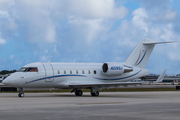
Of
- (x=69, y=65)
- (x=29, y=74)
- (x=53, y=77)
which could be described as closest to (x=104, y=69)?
(x=69, y=65)

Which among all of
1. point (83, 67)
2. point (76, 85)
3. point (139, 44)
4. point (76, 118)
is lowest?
point (76, 118)

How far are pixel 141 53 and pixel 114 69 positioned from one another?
4606 mm

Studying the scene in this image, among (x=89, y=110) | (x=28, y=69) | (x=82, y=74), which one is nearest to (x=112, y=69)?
(x=82, y=74)

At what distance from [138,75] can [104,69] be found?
4.81 metres

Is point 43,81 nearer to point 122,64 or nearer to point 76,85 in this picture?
point 76,85

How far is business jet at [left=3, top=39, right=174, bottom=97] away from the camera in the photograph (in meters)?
28.8

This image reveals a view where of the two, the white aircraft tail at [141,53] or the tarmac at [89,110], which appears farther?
the white aircraft tail at [141,53]

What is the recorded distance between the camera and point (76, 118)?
12.4m

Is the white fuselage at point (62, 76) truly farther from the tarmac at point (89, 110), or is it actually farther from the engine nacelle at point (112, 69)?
the tarmac at point (89, 110)

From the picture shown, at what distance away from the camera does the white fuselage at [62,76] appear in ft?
93.4

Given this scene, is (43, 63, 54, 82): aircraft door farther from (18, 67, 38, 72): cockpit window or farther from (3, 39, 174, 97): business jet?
(18, 67, 38, 72): cockpit window

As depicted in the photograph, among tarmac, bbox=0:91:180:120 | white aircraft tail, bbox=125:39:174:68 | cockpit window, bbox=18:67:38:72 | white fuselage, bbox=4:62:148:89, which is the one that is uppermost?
white aircraft tail, bbox=125:39:174:68

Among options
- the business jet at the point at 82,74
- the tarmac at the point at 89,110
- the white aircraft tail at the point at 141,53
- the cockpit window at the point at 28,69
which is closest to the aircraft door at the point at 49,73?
the business jet at the point at 82,74

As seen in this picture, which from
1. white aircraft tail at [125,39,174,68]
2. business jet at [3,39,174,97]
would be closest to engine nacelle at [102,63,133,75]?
business jet at [3,39,174,97]
